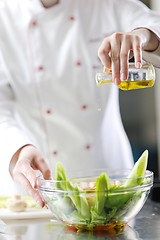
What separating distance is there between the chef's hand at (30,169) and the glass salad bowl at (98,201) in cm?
6

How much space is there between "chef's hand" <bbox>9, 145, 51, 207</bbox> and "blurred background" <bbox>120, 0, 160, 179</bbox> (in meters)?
1.74

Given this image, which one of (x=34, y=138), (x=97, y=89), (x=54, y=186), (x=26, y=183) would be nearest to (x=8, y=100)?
(x=34, y=138)

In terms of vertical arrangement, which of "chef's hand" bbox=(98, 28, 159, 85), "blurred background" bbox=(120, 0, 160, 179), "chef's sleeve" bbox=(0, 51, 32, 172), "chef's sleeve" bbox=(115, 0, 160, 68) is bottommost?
"blurred background" bbox=(120, 0, 160, 179)

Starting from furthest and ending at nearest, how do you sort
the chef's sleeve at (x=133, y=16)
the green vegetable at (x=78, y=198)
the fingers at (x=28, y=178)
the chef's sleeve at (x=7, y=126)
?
the chef's sleeve at (x=133, y=16) < the chef's sleeve at (x=7, y=126) < the fingers at (x=28, y=178) < the green vegetable at (x=78, y=198)

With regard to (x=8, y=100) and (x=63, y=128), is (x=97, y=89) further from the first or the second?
(x=8, y=100)

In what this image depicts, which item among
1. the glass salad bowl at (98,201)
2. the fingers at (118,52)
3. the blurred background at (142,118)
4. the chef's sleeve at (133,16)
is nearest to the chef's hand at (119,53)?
the fingers at (118,52)

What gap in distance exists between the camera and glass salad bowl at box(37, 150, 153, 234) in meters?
→ 1.16

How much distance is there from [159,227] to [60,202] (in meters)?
0.20

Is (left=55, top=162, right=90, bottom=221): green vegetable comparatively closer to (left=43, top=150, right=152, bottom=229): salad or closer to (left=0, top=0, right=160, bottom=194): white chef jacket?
(left=43, top=150, right=152, bottom=229): salad

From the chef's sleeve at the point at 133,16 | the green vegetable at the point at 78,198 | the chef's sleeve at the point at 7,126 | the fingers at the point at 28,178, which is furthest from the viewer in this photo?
the chef's sleeve at the point at 133,16

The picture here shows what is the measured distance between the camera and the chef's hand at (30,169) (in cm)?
130

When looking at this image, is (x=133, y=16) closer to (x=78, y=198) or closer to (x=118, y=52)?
(x=118, y=52)

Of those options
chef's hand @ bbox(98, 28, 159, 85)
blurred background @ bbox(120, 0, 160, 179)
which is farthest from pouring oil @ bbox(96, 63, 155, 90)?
blurred background @ bbox(120, 0, 160, 179)

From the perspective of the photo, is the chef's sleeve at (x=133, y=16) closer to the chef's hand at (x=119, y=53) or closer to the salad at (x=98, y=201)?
the chef's hand at (x=119, y=53)
